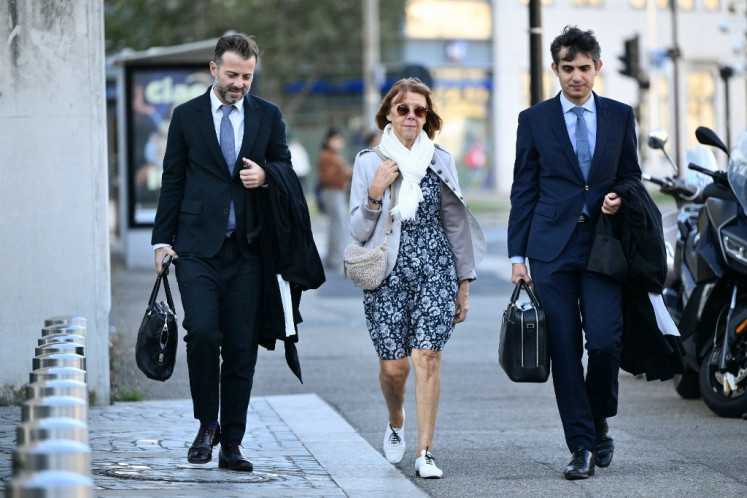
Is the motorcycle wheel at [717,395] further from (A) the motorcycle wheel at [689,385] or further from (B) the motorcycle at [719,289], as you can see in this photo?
(A) the motorcycle wheel at [689,385]

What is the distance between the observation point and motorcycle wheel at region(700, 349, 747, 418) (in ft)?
27.8

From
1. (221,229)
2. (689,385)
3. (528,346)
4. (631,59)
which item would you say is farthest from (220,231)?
(631,59)

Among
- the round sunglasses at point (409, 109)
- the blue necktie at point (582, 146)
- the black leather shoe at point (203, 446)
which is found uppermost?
the round sunglasses at point (409, 109)

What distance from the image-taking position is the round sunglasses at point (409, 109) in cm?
711

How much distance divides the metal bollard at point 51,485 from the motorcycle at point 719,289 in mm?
5851

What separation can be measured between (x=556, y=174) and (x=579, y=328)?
73 cm

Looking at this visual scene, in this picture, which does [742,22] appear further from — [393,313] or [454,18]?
[454,18]

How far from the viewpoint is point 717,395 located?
8656mm

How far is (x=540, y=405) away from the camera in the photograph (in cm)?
941

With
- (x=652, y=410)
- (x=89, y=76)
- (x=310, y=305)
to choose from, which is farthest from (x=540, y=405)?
(x=310, y=305)

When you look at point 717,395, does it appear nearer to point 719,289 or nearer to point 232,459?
point 719,289

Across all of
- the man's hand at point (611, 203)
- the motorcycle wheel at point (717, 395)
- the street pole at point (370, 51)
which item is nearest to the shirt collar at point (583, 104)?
the man's hand at point (611, 203)

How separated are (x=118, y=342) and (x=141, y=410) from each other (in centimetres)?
336

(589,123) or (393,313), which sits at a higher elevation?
(589,123)
